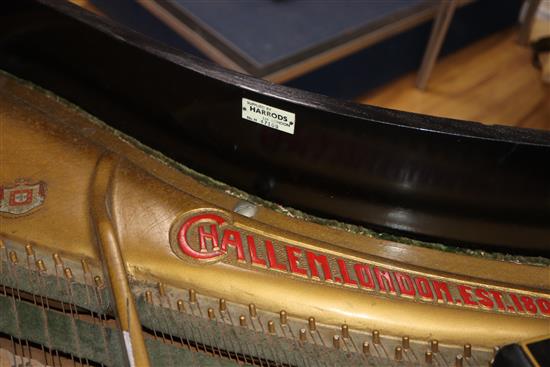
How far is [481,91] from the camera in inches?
104

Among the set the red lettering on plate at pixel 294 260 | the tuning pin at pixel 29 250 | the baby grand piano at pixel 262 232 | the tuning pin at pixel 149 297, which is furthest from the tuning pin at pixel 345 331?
the tuning pin at pixel 29 250

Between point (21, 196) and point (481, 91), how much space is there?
2.03 meters

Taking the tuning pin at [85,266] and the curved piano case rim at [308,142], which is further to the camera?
the tuning pin at [85,266]

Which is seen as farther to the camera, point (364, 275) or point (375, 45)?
point (375, 45)

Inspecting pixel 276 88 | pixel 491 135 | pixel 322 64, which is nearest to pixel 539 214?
pixel 491 135

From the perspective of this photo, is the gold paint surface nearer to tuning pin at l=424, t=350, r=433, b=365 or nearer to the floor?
tuning pin at l=424, t=350, r=433, b=365

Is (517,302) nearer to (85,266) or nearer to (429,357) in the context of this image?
(429,357)

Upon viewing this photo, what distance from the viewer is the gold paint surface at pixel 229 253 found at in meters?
1.06

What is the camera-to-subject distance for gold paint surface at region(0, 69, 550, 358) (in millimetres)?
1057

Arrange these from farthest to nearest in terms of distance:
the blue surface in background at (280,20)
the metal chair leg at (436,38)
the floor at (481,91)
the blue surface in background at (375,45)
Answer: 1. the floor at (481,91)
2. the metal chair leg at (436,38)
3. the blue surface in background at (375,45)
4. the blue surface in background at (280,20)

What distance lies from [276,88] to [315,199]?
0.82ft

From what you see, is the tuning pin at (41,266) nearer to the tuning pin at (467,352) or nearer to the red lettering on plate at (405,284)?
the red lettering on plate at (405,284)

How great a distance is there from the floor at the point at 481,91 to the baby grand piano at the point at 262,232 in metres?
1.41

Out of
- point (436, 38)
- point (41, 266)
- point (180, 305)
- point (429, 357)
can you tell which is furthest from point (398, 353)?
point (436, 38)
